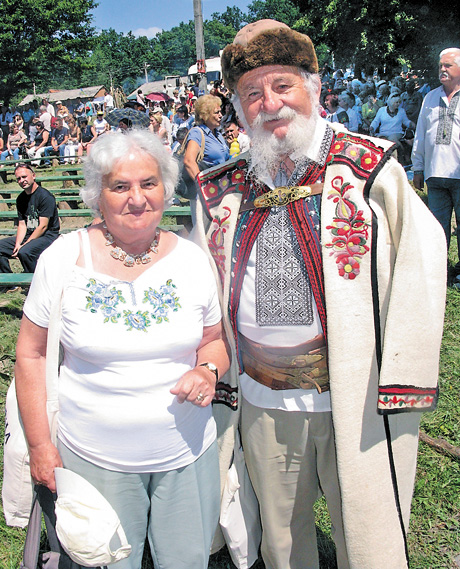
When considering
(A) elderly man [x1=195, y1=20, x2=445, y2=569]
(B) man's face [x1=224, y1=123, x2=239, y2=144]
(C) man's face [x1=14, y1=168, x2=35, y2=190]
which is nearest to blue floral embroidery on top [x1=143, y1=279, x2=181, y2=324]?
(A) elderly man [x1=195, y1=20, x2=445, y2=569]

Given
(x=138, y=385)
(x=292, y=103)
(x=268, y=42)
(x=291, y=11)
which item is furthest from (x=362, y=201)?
(x=291, y=11)

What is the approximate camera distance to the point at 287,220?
1.73 m

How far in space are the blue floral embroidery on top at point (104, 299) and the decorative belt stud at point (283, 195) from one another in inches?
23.5

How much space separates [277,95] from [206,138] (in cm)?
393

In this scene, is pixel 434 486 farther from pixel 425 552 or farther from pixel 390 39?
pixel 390 39

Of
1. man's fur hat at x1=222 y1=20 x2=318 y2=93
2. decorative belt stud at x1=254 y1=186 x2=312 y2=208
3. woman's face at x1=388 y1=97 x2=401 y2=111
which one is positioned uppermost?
woman's face at x1=388 y1=97 x2=401 y2=111

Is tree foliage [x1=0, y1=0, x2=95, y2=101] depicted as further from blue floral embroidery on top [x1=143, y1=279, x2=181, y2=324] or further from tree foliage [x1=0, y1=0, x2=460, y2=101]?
blue floral embroidery on top [x1=143, y1=279, x2=181, y2=324]

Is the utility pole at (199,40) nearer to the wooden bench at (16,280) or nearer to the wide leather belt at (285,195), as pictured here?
the wooden bench at (16,280)

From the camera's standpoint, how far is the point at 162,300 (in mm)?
1593

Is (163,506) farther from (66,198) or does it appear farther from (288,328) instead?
(66,198)

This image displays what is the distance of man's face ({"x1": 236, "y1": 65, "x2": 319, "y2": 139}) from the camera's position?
1.69 metres

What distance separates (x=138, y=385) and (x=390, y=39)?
69.8 ft

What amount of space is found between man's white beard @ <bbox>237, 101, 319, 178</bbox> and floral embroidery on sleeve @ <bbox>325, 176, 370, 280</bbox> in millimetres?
219

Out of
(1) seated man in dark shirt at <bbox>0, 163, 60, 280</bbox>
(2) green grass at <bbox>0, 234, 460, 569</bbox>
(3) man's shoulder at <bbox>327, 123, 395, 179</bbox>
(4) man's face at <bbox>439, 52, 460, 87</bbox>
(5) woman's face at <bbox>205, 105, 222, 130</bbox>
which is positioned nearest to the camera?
(3) man's shoulder at <bbox>327, 123, 395, 179</bbox>
